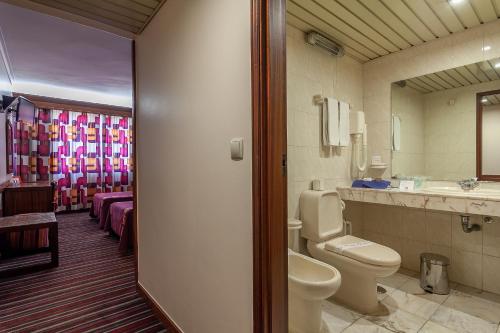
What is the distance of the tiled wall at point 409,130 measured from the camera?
267 centimetres

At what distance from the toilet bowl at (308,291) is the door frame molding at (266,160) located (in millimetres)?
535

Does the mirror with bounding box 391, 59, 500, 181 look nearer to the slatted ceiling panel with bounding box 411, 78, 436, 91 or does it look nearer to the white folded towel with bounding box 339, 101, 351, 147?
the slatted ceiling panel with bounding box 411, 78, 436, 91

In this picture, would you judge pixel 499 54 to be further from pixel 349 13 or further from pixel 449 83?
pixel 349 13

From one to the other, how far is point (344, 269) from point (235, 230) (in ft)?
4.18

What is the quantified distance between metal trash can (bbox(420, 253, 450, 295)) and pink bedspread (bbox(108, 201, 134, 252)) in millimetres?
3081

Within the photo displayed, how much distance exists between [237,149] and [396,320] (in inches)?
68.2

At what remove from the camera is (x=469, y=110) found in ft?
7.82

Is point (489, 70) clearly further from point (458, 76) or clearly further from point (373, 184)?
point (373, 184)

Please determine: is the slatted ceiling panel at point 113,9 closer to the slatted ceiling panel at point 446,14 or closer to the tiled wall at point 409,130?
the slatted ceiling panel at point 446,14

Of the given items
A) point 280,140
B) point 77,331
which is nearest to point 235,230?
point 280,140

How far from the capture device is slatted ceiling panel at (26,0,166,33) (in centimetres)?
171

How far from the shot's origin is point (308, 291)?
1524 millimetres

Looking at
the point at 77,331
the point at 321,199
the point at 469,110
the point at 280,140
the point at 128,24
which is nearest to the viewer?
the point at 280,140

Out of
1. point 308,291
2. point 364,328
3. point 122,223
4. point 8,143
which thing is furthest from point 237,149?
point 8,143
